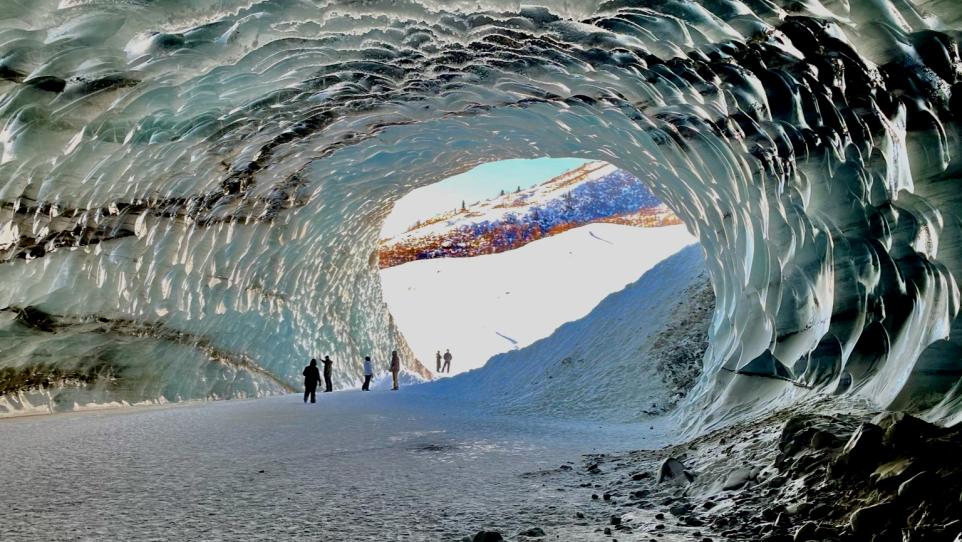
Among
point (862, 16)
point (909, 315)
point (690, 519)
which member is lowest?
point (690, 519)

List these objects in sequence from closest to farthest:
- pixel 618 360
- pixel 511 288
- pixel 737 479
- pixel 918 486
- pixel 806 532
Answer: pixel 918 486
pixel 806 532
pixel 737 479
pixel 618 360
pixel 511 288

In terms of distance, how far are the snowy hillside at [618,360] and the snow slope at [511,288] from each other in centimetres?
625

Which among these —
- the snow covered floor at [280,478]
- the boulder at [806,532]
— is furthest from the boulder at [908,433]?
the snow covered floor at [280,478]

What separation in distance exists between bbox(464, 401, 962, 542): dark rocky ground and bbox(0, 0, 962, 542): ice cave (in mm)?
21

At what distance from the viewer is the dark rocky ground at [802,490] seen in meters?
3.03

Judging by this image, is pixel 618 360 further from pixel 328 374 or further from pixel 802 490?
pixel 802 490

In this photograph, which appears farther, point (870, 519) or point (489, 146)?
point (489, 146)

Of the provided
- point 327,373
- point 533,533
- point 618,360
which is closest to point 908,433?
point 533,533

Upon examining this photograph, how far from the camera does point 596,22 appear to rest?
6656 mm

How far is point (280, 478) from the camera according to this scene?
17.1ft

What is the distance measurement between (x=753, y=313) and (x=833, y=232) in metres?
2.68

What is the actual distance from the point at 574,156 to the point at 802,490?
11.0 metres

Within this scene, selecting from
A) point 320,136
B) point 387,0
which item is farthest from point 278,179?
point 387,0

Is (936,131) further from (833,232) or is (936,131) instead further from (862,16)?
(833,232)
